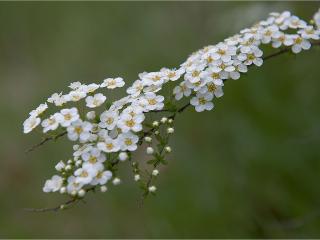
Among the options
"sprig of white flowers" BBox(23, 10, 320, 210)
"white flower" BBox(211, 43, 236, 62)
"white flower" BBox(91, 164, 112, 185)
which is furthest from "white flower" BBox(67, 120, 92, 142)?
"white flower" BBox(211, 43, 236, 62)

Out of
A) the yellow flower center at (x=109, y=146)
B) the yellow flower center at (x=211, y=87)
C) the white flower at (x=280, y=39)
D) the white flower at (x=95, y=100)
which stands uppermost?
the white flower at (x=280, y=39)

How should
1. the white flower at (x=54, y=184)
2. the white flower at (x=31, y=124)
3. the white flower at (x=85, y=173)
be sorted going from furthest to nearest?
the white flower at (x=31, y=124), the white flower at (x=54, y=184), the white flower at (x=85, y=173)

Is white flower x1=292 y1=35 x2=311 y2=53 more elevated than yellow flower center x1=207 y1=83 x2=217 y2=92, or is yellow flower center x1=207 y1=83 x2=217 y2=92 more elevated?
white flower x1=292 y1=35 x2=311 y2=53

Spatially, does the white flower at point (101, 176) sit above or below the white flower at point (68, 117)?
below

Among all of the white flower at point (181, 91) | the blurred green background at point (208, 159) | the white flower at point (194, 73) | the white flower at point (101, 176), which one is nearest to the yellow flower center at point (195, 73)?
the white flower at point (194, 73)

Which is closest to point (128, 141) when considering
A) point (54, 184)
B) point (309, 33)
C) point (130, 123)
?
point (130, 123)

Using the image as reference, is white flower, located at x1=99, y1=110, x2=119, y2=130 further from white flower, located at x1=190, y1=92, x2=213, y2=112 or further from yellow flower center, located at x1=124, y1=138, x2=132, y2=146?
white flower, located at x1=190, y1=92, x2=213, y2=112

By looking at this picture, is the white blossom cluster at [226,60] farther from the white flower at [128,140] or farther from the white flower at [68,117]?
the white flower at [68,117]
